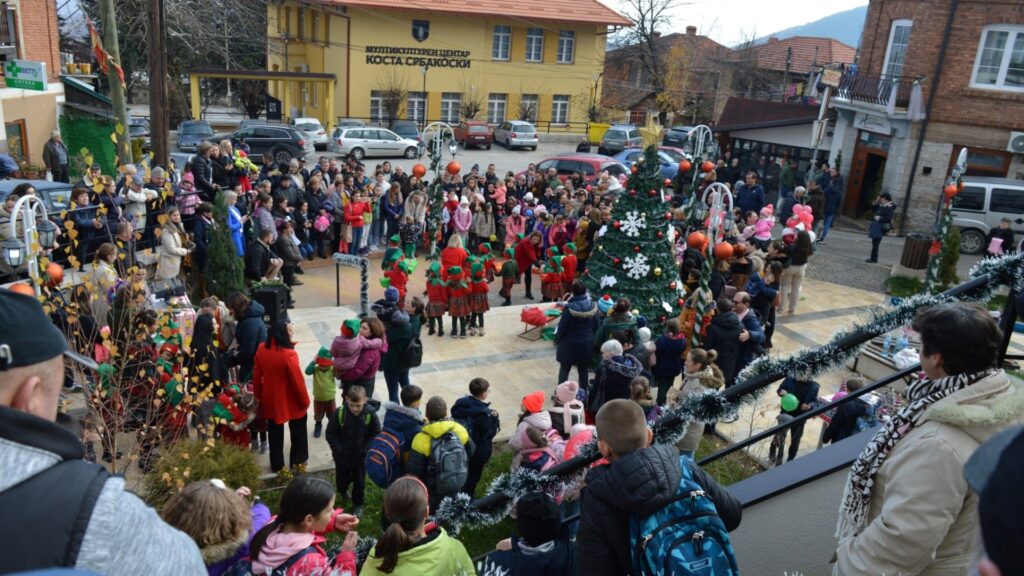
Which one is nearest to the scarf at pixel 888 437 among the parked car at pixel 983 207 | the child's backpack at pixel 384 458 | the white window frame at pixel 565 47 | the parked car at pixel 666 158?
the child's backpack at pixel 384 458

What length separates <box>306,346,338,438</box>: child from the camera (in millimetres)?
7574

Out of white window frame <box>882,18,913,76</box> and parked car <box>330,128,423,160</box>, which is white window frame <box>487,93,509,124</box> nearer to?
parked car <box>330,128,423,160</box>

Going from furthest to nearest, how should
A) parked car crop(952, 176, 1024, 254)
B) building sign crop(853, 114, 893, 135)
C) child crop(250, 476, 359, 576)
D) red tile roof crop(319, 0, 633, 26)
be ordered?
red tile roof crop(319, 0, 633, 26) < building sign crop(853, 114, 893, 135) < parked car crop(952, 176, 1024, 254) < child crop(250, 476, 359, 576)

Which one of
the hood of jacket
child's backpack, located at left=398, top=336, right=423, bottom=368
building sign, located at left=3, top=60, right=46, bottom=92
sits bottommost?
child's backpack, located at left=398, top=336, right=423, bottom=368

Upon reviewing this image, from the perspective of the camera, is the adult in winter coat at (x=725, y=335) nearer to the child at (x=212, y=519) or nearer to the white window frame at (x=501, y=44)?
the child at (x=212, y=519)

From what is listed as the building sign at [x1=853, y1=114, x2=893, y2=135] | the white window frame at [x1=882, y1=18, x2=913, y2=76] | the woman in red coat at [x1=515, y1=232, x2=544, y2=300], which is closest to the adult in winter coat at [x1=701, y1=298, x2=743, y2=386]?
the woman in red coat at [x1=515, y1=232, x2=544, y2=300]

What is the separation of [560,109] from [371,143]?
1572cm

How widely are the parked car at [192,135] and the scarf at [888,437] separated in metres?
29.3

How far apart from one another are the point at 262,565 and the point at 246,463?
3.29 metres

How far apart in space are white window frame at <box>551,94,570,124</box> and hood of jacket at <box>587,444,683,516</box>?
42.7 meters

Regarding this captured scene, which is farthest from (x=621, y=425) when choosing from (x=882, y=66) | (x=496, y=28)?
(x=496, y=28)

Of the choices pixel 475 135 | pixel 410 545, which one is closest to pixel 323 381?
pixel 410 545

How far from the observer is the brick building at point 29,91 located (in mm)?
21250

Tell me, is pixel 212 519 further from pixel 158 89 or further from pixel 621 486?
pixel 158 89
